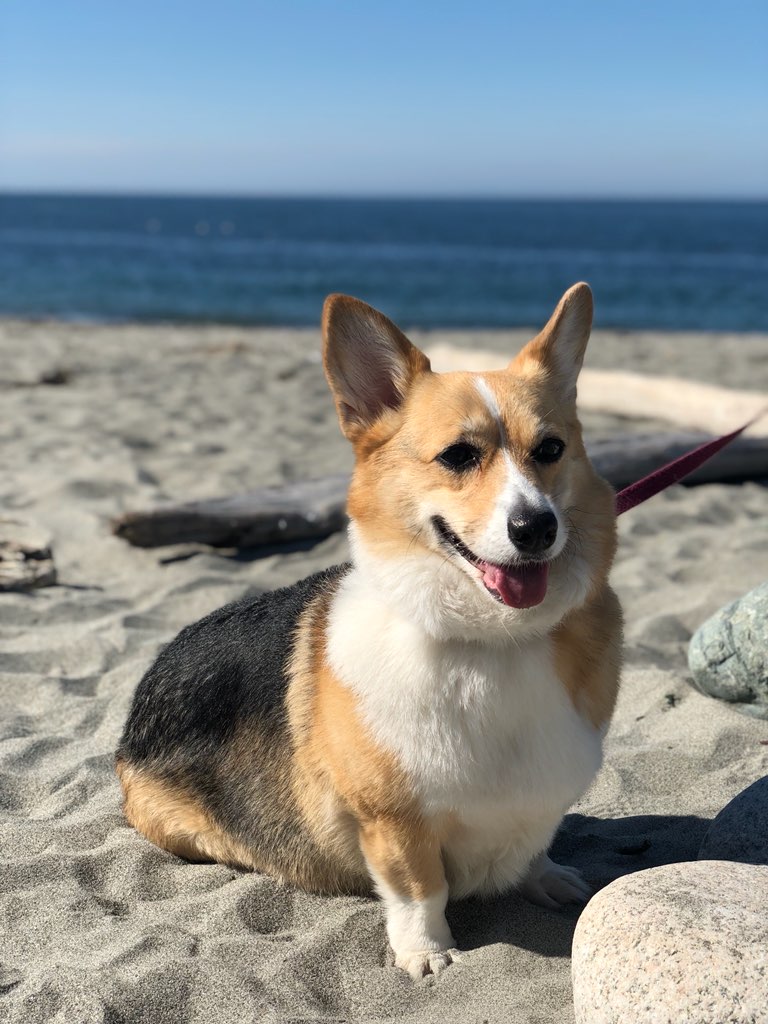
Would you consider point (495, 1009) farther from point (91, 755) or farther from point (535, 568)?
point (91, 755)

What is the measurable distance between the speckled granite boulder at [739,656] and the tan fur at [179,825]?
1990 millimetres

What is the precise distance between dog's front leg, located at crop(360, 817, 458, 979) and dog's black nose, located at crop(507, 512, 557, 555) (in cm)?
81

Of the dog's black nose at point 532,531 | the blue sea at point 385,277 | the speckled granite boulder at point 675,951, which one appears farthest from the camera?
the blue sea at point 385,277

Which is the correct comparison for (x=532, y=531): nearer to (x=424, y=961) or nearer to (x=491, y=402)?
(x=491, y=402)

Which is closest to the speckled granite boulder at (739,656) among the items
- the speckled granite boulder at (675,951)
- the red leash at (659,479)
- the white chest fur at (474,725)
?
the red leash at (659,479)

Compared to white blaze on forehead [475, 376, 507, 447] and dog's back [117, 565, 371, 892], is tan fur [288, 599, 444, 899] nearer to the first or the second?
dog's back [117, 565, 371, 892]

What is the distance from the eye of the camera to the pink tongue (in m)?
Result: 2.51

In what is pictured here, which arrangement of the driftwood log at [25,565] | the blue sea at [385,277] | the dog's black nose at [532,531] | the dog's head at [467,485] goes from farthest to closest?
the blue sea at [385,277] < the driftwood log at [25,565] < the dog's head at [467,485] < the dog's black nose at [532,531]

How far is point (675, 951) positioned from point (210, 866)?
1.60 metres

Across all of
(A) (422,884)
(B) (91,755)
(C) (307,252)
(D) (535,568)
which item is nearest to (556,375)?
(D) (535,568)

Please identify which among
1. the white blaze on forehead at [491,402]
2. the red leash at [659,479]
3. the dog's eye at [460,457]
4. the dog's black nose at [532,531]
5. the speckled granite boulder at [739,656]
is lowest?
the speckled granite boulder at [739,656]

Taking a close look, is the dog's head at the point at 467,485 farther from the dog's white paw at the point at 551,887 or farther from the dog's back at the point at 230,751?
the dog's white paw at the point at 551,887

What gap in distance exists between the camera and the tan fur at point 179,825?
3193mm

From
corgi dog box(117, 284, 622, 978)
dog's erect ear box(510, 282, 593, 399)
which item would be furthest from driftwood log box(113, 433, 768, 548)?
dog's erect ear box(510, 282, 593, 399)
